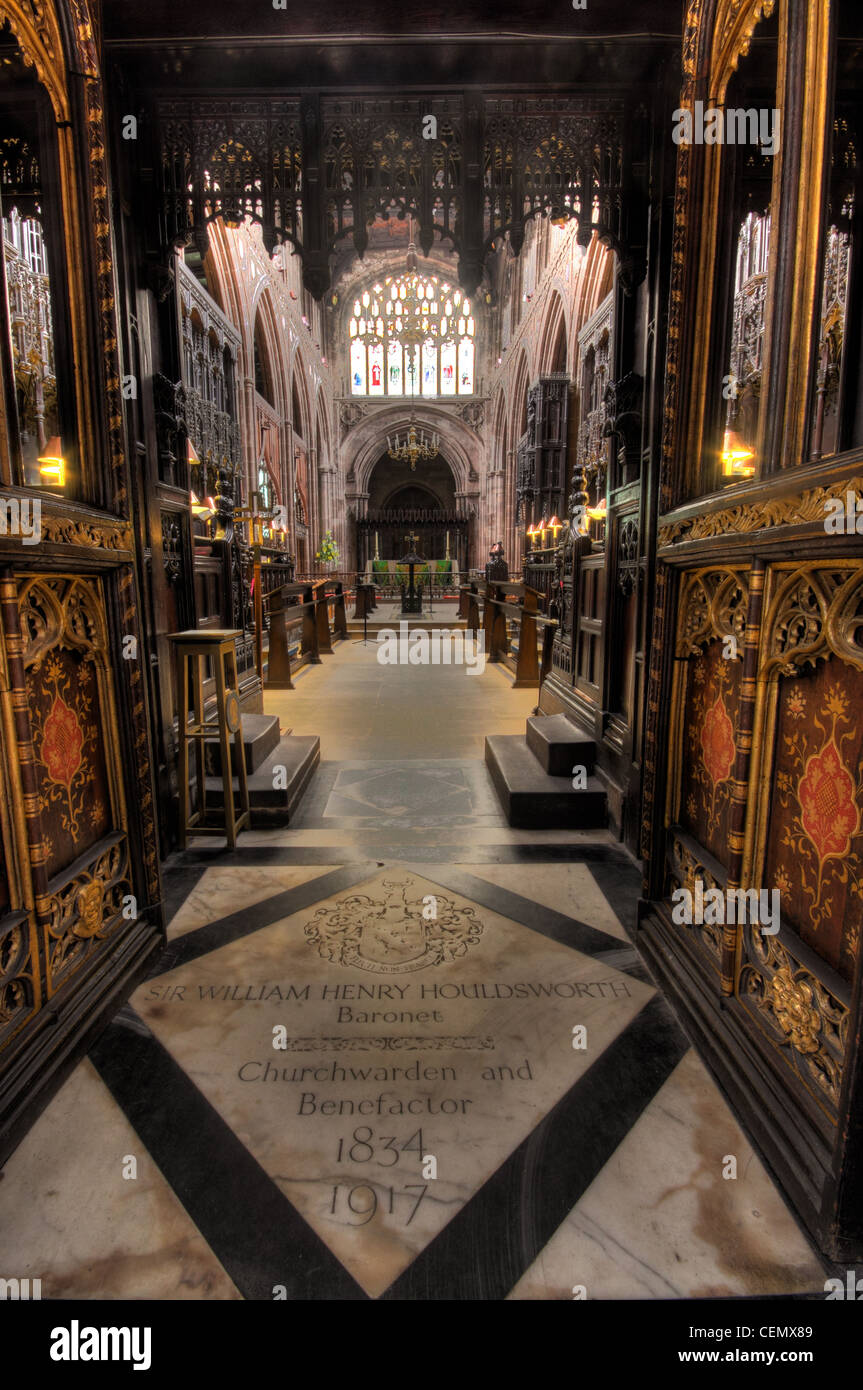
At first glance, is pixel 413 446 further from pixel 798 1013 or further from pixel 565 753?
pixel 798 1013

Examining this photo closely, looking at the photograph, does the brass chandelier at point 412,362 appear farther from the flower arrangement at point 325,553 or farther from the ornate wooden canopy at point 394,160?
the ornate wooden canopy at point 394,160

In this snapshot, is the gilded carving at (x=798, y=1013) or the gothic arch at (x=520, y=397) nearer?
the gilded carving at (x=798, y=1013)

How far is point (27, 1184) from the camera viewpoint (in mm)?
1512

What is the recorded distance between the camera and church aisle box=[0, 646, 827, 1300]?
132cm

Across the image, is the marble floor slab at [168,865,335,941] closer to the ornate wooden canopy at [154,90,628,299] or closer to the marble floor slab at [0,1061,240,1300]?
the marble floor slab at [0,1061,240,1300]

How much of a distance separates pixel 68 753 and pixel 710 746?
2.12m

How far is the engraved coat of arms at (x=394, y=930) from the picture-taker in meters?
2.41

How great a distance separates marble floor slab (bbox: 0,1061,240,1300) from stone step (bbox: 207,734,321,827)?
2075mm

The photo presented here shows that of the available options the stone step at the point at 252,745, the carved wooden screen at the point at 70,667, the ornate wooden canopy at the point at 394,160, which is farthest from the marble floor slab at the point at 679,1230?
the ornate wooden canopy at the point at 394,160

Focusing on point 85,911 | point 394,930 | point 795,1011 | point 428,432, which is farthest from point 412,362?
point 795,1011
